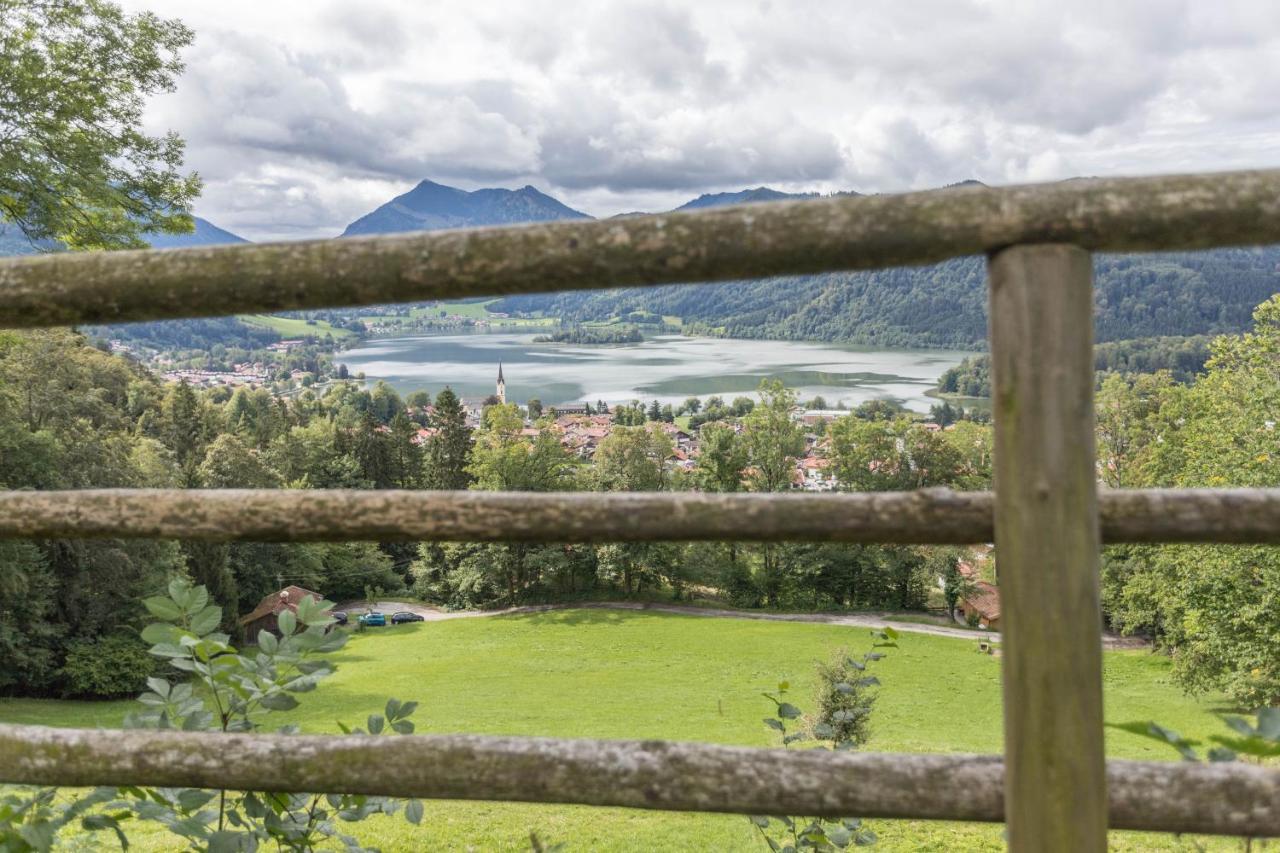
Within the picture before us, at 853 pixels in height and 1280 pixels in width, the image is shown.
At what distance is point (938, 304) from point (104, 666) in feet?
440

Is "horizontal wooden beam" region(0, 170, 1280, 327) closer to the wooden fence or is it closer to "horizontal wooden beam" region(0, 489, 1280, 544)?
the wooden fence

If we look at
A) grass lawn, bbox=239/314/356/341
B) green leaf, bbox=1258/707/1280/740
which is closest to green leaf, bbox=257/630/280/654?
green leaf, bbox=1258/707/1280/740

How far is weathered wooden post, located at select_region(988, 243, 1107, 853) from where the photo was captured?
101 centimetres

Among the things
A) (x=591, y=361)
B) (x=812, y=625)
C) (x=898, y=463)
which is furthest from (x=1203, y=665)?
(x=591, y=361)

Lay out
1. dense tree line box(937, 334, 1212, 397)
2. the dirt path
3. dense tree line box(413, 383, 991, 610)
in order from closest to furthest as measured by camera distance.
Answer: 1. the dirt path
2. dense tree line box(413, 383, 991, 610)
3. dense tree line box(937, 334, 1212, 397)

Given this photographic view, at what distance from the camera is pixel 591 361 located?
141375mm

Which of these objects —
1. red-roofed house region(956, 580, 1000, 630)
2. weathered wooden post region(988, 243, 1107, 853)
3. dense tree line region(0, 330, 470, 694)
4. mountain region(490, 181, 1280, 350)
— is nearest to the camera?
weathered wooden post region(988, 243, 1107, 853)

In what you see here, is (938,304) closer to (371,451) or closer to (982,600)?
(982,600)

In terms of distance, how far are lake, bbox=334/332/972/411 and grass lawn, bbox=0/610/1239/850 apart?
171 feet

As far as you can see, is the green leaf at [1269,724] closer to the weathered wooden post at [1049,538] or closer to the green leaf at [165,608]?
the weathered wooden post at [1049,538]

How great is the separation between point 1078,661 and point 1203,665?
21.8 m

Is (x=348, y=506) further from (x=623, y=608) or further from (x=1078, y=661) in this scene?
(x=623, y=608)

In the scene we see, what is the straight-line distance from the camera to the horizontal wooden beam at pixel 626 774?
110 cm

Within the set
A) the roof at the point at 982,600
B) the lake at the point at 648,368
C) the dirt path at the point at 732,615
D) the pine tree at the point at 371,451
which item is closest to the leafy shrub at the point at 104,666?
the dirt path at the point at 732,615
